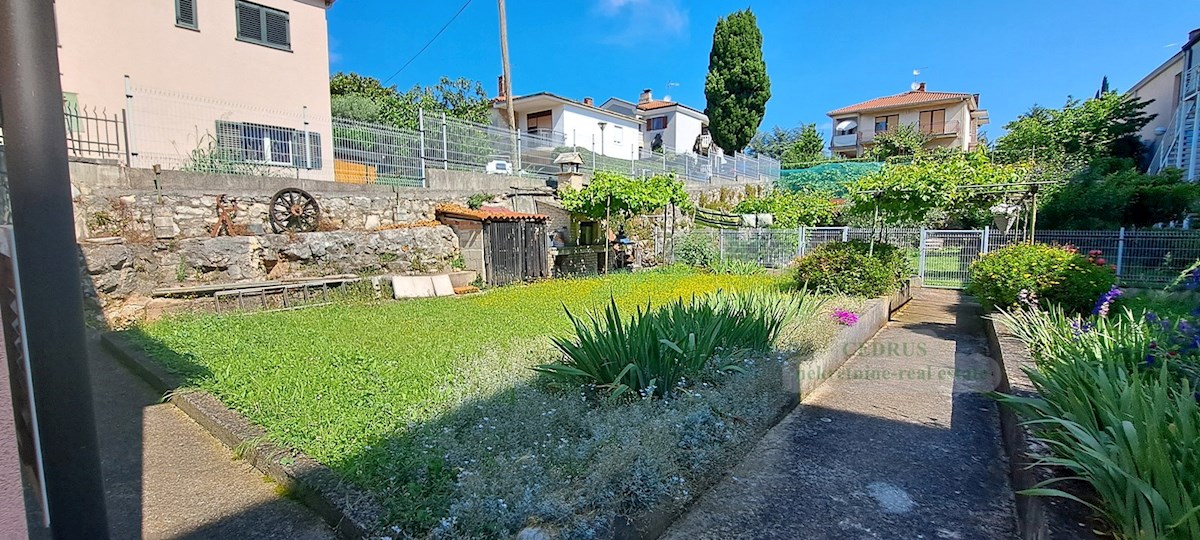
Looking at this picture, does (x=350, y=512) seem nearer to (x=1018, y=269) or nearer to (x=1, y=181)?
(x=1, y=181)

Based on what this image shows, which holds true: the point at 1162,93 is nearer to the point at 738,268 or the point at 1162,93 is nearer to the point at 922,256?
the point at 922,256

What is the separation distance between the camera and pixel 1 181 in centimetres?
172

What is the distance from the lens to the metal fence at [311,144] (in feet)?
30.6

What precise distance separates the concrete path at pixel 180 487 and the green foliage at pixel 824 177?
2669cm

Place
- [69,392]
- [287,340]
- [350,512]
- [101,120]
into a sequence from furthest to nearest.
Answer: [101,120]
[287,340]
[350,512]
[69,392]

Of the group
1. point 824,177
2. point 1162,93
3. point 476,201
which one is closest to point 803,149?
point 824,177

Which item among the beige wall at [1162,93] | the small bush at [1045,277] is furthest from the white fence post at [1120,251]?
the beige wall at [1162,93]

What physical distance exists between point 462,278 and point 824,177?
22.8m

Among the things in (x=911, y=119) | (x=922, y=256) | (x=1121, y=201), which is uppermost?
(x=911, y=119)

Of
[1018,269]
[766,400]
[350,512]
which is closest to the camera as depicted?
[350,512]

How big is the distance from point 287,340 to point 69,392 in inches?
186

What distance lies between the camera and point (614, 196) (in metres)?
13.0

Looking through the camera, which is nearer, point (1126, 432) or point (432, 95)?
point (1126, 432)

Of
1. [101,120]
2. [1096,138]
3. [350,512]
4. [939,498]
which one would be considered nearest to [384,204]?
[101,120]
